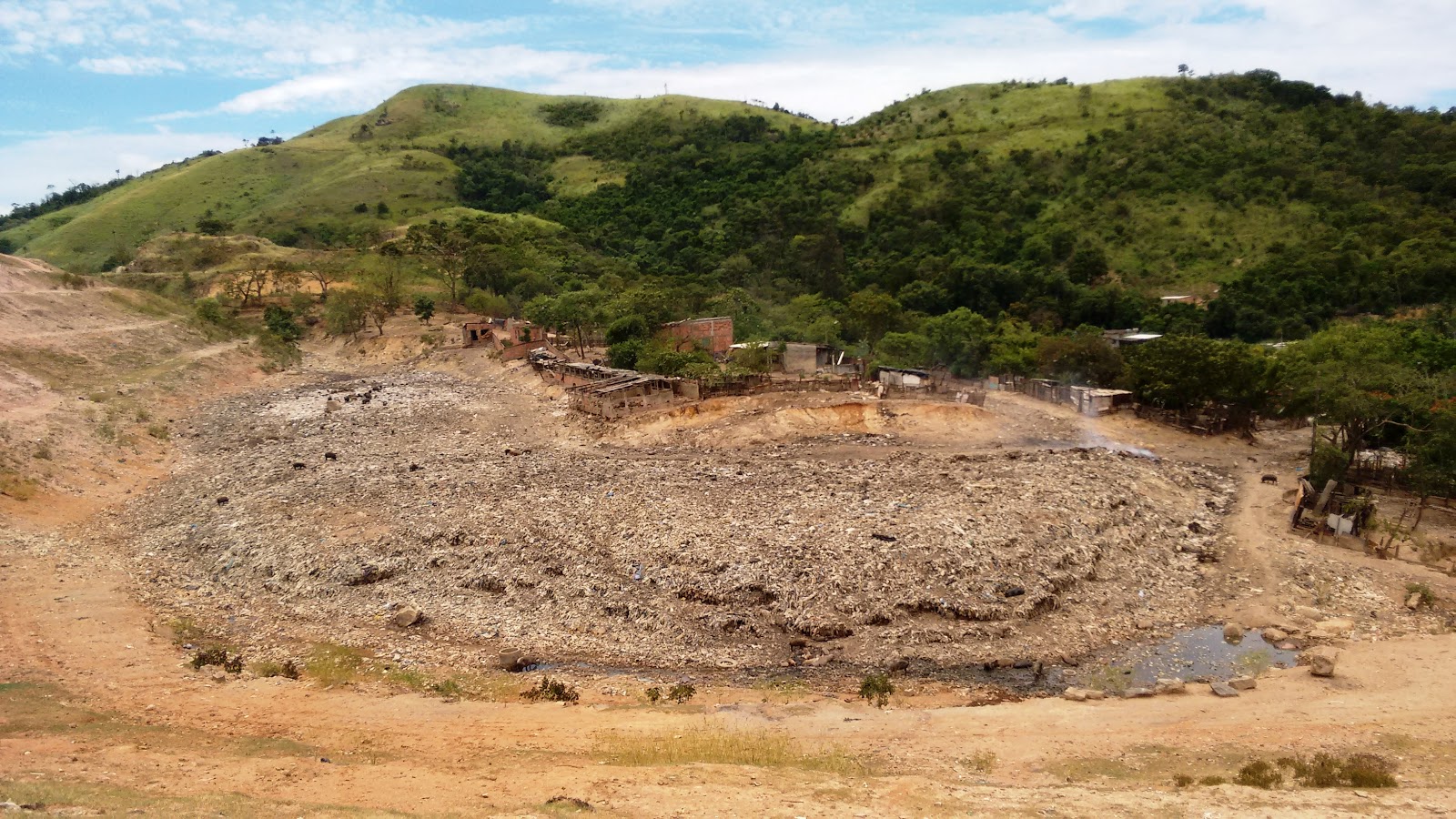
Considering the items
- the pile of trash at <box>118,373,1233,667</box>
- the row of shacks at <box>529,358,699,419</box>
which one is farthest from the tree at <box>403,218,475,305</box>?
the pile of trash at <box>118,373,1233,667</box>

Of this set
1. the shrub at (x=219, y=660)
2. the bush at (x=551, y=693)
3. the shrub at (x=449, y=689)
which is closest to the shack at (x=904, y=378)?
the bush at (x=551, y=693)

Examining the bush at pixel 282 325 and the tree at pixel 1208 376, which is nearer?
the tree at pixel 1208 376

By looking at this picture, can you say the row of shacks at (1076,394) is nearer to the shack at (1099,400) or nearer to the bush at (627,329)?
the shack at (1099,400)

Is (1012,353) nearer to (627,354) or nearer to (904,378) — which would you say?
(904,378)

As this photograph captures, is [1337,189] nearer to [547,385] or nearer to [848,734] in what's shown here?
[547,385]

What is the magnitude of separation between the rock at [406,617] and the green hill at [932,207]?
86.3 ft

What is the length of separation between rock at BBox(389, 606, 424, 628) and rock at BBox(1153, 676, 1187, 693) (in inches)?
596

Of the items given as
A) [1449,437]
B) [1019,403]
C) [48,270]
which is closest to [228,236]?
[48,270]

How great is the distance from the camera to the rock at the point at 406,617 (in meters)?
17.4

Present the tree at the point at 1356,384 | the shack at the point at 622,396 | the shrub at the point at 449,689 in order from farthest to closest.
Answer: the shack at the point at 622,396
the tree at the point at 1356,384
the shrub at the point at 449,689

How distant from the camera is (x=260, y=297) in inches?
2409

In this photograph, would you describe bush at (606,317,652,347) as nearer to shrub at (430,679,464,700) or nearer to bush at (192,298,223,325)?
shrub at (430,679,464,700)

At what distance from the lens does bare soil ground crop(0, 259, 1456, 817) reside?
34.6ft

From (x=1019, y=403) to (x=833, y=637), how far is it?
22.7 metres
